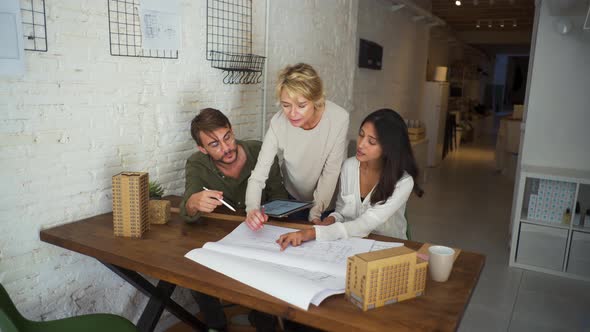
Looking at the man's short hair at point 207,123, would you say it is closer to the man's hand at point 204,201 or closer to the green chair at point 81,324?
the man's hand at point 204,201

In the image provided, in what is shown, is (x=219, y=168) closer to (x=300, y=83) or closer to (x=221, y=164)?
(x=221, y=164)

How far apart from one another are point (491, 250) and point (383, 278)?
3.21 meters

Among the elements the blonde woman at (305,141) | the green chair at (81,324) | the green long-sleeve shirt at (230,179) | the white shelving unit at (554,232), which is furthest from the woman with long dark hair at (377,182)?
the white shelving unit at (554,232)

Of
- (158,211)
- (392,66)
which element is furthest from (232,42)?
(392,66)

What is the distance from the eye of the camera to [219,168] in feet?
8.00

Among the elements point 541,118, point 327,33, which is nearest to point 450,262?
point 541,118

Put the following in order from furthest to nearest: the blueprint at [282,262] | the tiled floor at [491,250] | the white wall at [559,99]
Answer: the white wall at [559,99] → the tiled floor at [491,250] → the blueprint at [282,262]

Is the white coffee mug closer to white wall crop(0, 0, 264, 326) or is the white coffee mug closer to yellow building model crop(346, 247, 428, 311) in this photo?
yellow building model crop(346, 247, 428, 311)

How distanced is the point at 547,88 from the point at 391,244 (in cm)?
273

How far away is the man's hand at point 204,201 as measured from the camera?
6.43 ft

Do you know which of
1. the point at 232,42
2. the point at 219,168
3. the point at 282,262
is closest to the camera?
the point at 282,262

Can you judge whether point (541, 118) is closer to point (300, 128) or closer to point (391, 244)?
point (300, 128)

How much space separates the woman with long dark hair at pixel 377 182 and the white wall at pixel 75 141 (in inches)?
40.2

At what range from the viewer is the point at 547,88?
12.4 ft
